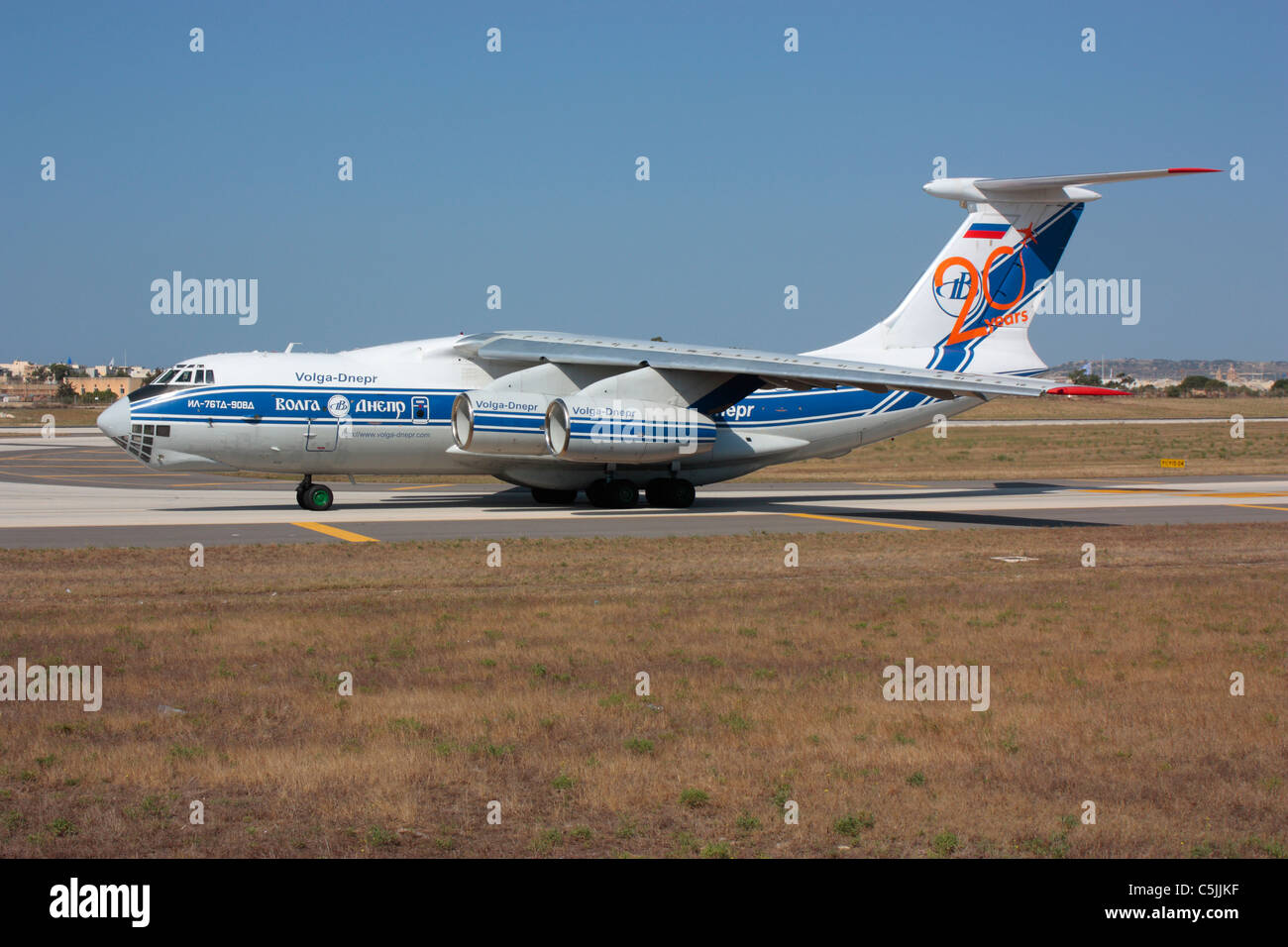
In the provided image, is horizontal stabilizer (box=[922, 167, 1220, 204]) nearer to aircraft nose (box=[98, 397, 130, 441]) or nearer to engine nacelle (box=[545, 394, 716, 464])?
engine nacelle (box=[545, 394, 716, 464])

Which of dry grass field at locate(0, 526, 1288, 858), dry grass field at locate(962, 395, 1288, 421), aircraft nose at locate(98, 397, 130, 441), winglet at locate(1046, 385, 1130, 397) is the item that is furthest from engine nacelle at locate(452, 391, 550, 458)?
dry grass field at locate(962, 395, 1288, 421)

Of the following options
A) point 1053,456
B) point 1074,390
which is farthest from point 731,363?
point 1053,456

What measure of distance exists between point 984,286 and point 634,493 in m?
10.2

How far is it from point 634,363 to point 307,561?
1058 centimetres

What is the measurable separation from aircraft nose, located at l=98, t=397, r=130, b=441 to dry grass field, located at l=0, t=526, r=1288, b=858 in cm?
851

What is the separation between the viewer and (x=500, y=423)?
25.8 meters

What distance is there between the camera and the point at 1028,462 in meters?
46.5

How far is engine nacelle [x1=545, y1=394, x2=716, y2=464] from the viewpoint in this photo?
25734mm

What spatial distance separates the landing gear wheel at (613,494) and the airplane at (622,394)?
0.15 ft

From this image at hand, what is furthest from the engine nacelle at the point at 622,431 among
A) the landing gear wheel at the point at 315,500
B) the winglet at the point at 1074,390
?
the winglet at the point at 1074,390

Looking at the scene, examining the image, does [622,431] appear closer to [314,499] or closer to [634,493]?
[634,493]

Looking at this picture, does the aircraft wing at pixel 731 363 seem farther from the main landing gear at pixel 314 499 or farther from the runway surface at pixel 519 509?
the main landing gear at pixel 314 499
